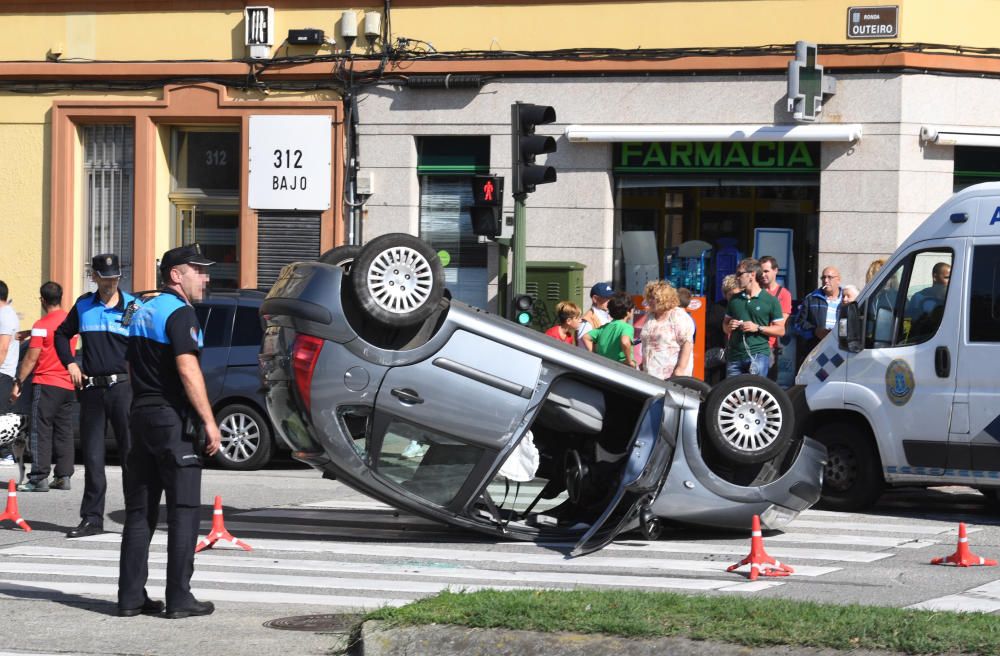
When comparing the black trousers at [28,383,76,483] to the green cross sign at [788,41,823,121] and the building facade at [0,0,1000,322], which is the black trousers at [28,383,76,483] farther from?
the green cross sign at [788,41,823,121]

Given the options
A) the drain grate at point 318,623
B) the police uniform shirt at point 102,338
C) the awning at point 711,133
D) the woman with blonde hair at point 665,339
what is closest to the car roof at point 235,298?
the woman with blonde hair at point 665,339

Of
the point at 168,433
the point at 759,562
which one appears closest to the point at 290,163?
the point at 759,562

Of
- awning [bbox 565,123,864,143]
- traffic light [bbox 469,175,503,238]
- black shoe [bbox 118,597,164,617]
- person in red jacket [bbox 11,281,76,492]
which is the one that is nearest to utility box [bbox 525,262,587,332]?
awning [bbox 565,123,864,143]

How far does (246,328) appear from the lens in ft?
51.9

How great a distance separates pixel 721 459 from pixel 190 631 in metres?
3.92

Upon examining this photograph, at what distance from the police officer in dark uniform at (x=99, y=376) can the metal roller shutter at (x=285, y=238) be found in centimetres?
1017

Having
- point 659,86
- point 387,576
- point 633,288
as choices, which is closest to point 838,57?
point 659,86

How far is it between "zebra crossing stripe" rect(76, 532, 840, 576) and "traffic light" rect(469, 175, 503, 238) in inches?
230

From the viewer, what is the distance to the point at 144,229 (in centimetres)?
2203

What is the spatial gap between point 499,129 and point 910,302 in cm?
914

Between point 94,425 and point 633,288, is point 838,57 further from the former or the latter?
point 94,425

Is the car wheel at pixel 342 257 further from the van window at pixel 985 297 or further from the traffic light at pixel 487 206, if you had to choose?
the traffic light at pixel 487 206

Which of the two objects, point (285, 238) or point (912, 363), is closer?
point (912, 363)

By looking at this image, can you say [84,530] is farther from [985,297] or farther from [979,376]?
[985,297]
